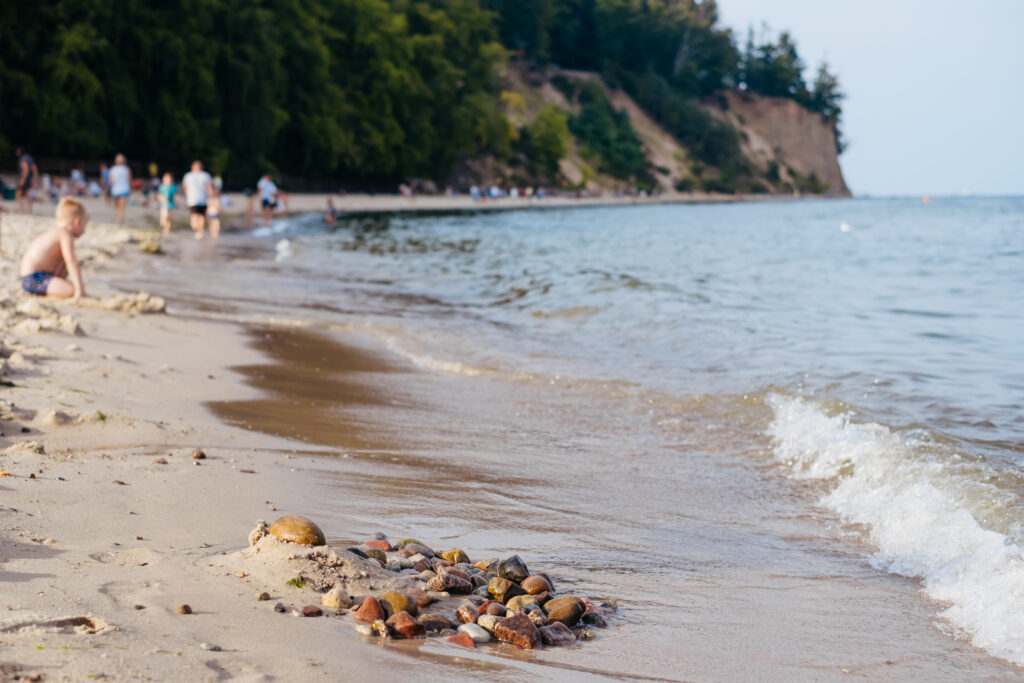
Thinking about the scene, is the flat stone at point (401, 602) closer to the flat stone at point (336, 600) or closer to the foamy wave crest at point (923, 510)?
the flat stone at point (336, 600)

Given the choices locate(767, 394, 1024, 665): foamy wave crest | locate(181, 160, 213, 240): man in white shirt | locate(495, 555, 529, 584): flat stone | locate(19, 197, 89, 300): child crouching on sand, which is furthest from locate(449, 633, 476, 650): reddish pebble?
locate(181, 160, 213, 240): man in white shirt

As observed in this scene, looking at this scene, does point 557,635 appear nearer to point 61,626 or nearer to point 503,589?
point 503,589

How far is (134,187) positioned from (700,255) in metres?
25.6

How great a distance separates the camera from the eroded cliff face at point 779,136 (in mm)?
135750

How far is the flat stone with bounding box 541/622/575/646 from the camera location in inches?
123

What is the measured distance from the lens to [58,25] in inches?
1555

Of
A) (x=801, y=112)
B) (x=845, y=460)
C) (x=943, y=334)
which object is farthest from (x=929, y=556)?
(x=801, y=112)

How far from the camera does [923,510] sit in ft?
15.9

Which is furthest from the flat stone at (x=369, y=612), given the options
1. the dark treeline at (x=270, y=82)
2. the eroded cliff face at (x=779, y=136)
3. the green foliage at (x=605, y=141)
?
the eroded cliff face at (x=779, y=136)

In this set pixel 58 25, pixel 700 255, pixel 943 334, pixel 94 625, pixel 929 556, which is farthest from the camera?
pixel 58 25

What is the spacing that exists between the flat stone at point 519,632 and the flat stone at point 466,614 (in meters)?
0.10

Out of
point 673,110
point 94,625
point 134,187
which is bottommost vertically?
point 94,625

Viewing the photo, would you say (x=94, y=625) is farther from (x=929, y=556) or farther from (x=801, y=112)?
(x=801, y=112)

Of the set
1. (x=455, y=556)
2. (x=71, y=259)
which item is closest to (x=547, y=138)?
(x=71, y=259)
